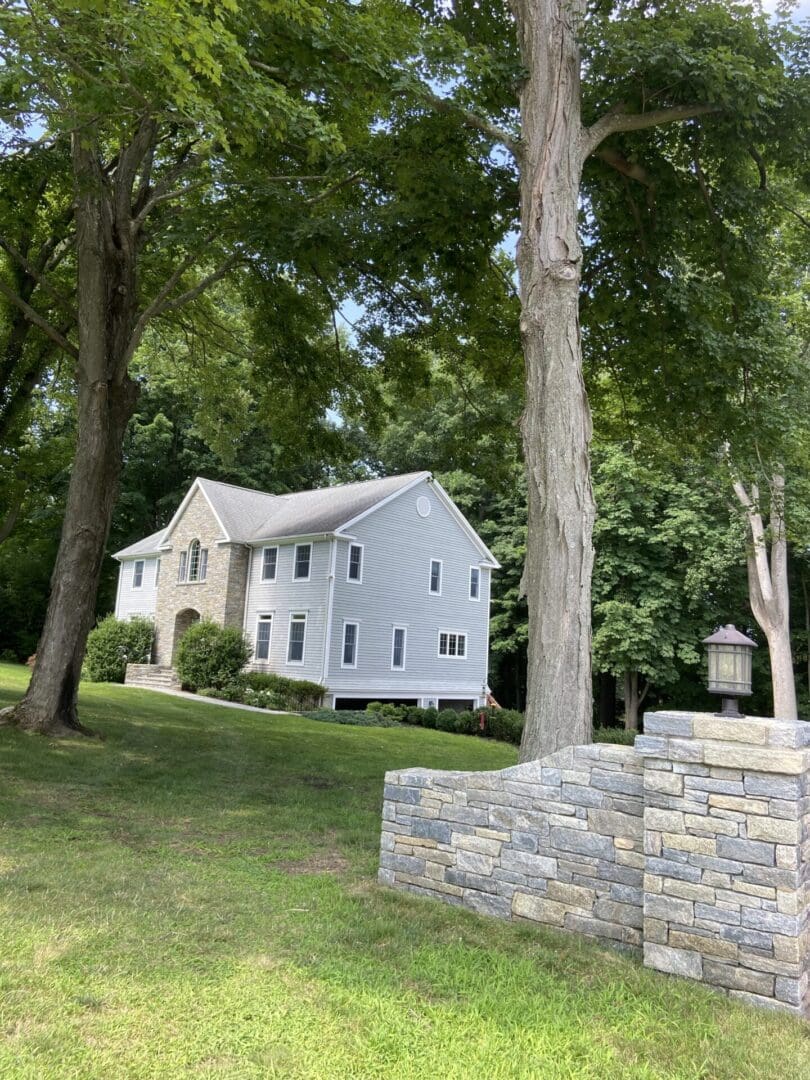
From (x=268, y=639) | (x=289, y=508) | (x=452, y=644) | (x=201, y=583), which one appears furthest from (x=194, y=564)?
(x=452, y=644)

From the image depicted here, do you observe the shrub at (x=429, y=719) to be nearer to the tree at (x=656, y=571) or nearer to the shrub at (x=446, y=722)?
the shrub at (x=446, y=722)

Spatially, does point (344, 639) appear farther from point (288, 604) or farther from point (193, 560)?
point (193, 560)

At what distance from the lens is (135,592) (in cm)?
2811

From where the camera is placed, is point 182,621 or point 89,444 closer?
point 89,444

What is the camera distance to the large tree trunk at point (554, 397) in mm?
5539

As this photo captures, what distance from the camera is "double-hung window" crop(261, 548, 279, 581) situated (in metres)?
23.4

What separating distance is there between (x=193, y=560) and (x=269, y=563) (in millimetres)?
3316

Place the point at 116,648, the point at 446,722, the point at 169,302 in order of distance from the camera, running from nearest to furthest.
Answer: the point at 169,302
the point at 446,722
the point at 116,648

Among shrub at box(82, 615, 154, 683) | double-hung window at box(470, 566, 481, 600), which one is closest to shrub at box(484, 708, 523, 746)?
double-hung window at box(470, 566, 481, 600)

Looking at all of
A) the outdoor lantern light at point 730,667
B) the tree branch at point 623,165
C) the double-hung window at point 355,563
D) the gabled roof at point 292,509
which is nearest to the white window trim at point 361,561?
the double-hung window at point 355,563

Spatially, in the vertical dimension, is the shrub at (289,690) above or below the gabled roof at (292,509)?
below

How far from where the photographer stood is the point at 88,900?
4012 mm

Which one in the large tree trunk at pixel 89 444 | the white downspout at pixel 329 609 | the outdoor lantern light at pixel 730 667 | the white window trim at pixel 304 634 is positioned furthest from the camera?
the white window trim at pixel 304 634

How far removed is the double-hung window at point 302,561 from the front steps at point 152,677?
4.73 metres
